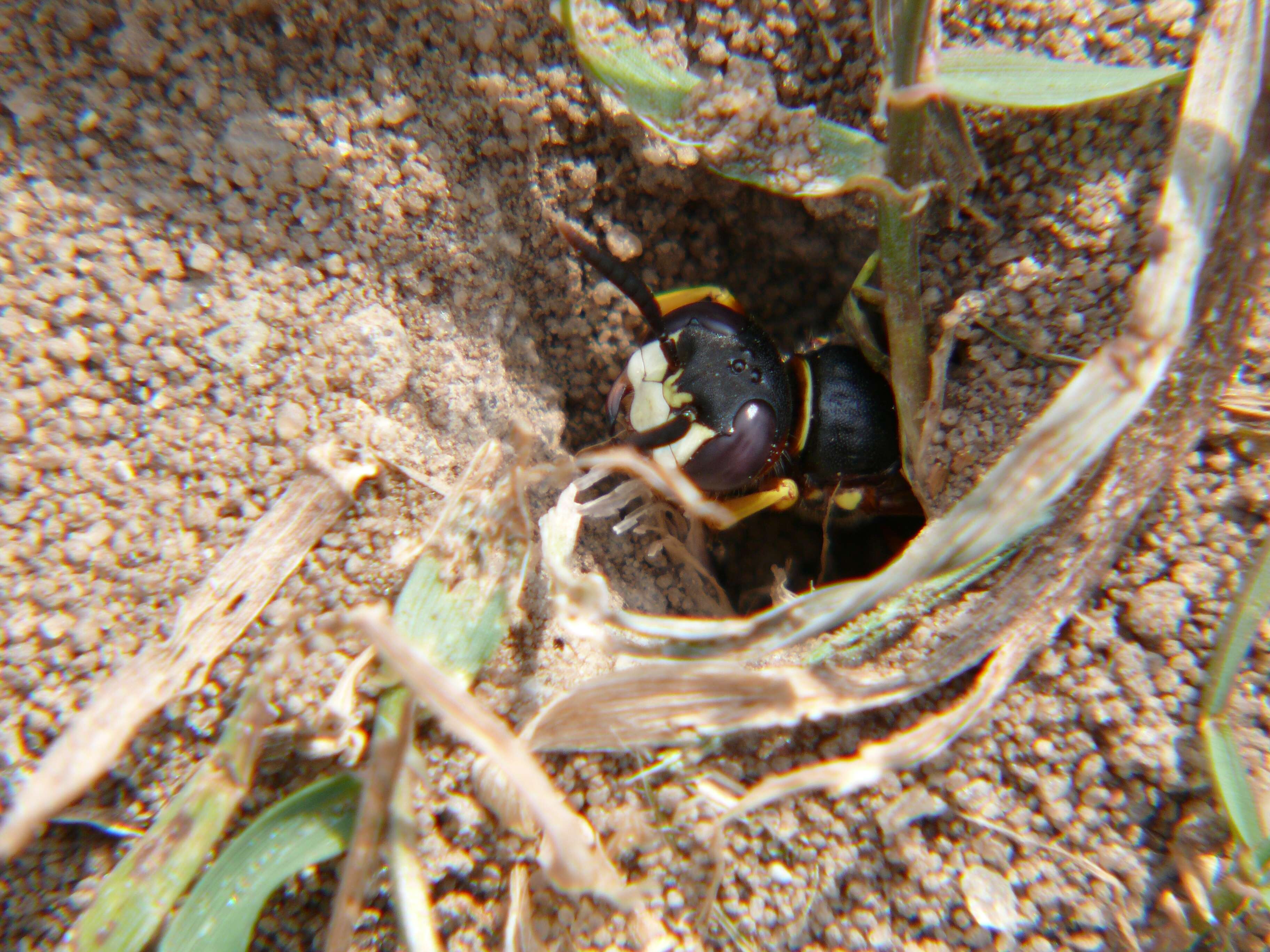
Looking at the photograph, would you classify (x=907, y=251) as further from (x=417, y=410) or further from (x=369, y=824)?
(x=369, y=824)

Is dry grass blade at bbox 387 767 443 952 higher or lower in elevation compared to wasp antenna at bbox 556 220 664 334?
lower

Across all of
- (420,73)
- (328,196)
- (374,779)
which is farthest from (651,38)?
(374,779)

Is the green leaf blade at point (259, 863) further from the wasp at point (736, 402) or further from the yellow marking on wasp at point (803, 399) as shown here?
the yellow marking on wasp at point (803, 399)

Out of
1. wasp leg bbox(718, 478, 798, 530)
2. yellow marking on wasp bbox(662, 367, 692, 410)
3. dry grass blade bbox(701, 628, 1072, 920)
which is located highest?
yellow marking on wasp bbox(662, 367, 692, 410)

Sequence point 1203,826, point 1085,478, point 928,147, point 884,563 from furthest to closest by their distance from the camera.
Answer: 1. point 884,563
2. point 928,147
3. point 1085,478
4. point 1203,826

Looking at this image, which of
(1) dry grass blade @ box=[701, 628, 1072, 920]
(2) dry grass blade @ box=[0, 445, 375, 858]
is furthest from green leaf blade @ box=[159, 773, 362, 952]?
(1) dry grass blade @ box=[701, 628, 1072, 920]

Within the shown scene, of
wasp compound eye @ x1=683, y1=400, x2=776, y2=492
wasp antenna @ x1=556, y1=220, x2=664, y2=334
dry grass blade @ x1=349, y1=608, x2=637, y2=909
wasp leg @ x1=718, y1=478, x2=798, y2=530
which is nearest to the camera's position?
dry grass blade @ x1=349, y1=608, x2=637, y2=909

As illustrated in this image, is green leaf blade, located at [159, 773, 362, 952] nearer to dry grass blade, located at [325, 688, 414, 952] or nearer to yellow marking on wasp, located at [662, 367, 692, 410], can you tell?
dry grass blade, located at [325, 688, 414, 952]

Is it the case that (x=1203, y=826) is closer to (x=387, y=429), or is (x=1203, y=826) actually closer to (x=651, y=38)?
(x=387, y=429)
